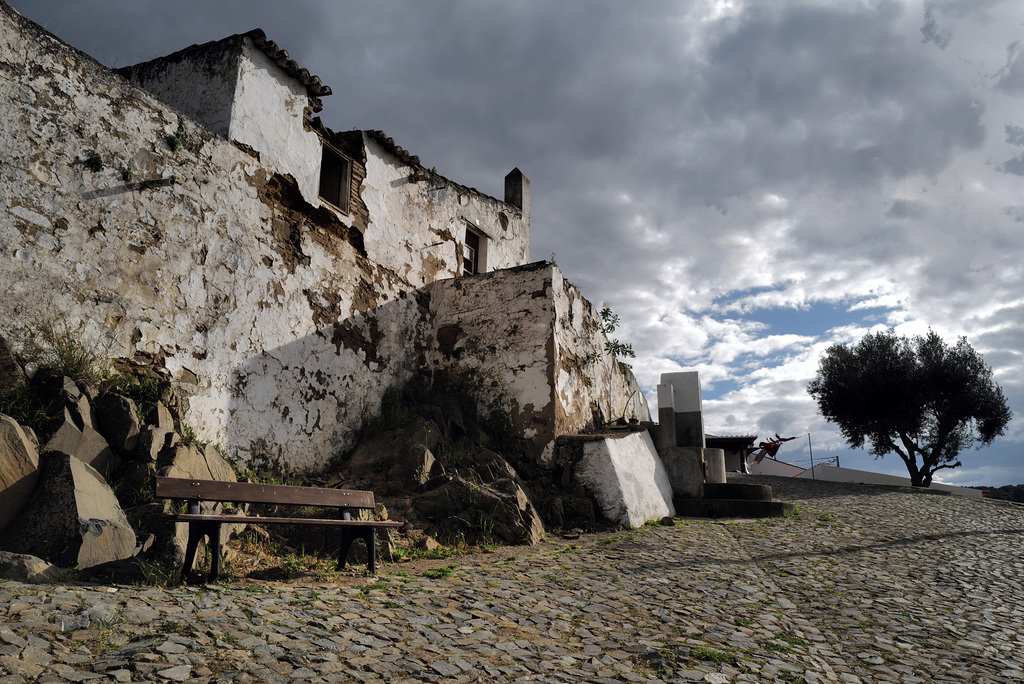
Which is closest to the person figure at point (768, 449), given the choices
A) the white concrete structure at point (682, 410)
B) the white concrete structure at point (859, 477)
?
the white concrete structure at point (859, 477)

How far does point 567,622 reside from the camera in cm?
482

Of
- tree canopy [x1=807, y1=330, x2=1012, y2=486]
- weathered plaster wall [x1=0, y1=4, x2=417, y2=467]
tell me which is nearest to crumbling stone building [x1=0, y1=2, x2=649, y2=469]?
weathered plaster wall [x1=0, y1=4, x2=417, y2=467]

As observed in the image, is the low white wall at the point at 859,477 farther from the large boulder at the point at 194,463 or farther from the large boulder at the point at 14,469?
the large boulder at the point at 14,469

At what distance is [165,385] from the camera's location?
24.2ft

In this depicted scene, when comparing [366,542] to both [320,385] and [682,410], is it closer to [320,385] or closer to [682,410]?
[320,385]

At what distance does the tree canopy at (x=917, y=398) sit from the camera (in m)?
21.9

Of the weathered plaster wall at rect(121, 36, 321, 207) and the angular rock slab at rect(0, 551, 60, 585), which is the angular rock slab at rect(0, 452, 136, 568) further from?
the weathered plaster wall at rect(121, 36, 321, 207)

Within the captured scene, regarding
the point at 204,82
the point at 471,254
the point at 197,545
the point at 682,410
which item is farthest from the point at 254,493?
the point at 682,410

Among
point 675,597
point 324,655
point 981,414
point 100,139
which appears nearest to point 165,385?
point 100,139

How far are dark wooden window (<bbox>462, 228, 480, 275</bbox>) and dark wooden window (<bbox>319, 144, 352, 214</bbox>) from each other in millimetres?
3419

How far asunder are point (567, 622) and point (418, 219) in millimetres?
8823

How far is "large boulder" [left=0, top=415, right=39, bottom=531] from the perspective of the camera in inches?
206

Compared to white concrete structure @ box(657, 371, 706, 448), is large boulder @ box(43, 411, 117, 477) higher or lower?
lower

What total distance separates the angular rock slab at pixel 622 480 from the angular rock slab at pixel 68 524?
20.4ft
